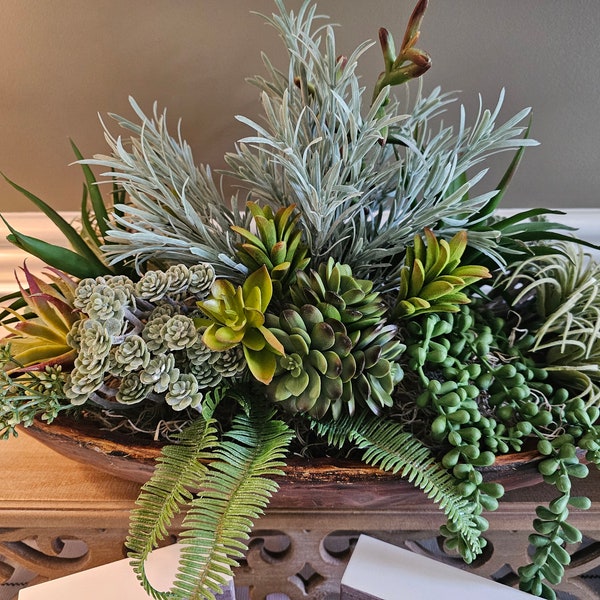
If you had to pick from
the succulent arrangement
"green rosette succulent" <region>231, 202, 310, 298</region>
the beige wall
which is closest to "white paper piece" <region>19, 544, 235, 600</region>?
the succulent arrangement

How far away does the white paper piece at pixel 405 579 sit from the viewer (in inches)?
16.2

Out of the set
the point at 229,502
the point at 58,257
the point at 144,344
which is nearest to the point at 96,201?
the point at 58,257

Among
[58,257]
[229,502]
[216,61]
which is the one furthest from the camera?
[216,61]

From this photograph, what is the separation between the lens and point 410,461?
15.2 inches

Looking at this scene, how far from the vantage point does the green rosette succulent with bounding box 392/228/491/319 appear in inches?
15.8

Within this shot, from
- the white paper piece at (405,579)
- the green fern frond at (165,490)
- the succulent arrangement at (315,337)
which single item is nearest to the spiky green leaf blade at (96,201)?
the succulent arrangement at (315,337)

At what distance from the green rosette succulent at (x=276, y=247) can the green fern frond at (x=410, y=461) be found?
129 millimetres

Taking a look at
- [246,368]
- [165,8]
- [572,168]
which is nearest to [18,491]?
[246,368]

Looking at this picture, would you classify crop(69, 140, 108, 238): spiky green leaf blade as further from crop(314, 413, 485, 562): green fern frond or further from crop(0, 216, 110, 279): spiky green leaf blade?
crop(314, 413, 485, 562): green fern frond

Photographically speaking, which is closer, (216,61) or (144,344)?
(144,344)

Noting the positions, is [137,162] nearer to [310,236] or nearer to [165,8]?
[310,236]

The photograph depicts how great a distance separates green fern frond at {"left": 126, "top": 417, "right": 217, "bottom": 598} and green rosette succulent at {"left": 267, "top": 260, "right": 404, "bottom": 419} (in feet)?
0.23

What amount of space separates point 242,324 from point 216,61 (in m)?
0.46

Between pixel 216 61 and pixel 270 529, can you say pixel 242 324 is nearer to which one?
pixel 270 529
